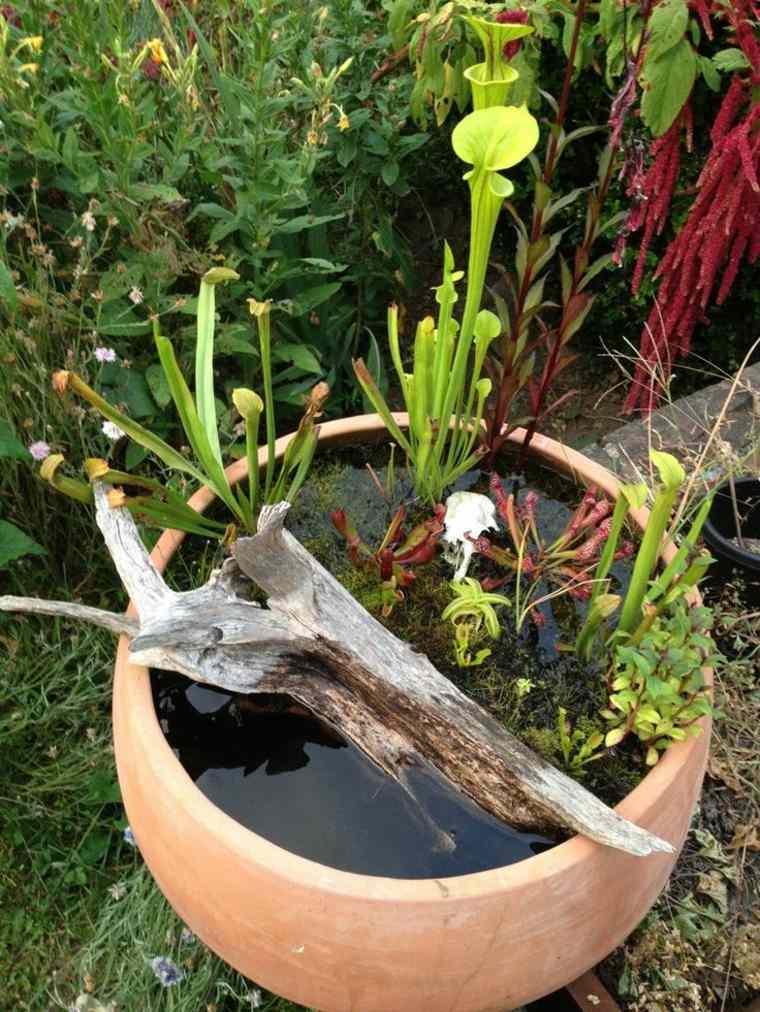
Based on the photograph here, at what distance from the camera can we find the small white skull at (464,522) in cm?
132

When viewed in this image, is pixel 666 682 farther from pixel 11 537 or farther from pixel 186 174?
pixel 186 174

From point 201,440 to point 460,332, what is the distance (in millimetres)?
420

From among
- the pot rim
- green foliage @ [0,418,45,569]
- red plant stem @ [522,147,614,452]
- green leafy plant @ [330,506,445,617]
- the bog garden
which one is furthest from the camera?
green foliage @ [0,418,45,569]

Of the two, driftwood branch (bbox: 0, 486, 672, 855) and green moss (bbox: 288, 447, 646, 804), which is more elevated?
driftwood branch (bbox: 0, 486, 672, 855)

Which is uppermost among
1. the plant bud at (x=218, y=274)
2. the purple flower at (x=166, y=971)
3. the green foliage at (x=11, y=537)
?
the plant bud at (x=218, y=274)

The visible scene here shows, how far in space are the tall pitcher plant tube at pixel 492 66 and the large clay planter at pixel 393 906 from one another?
85 cm

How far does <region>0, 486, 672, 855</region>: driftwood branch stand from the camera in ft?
3.51

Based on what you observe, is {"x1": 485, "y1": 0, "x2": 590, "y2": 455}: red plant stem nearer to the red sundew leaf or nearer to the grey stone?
the red sundew leaf

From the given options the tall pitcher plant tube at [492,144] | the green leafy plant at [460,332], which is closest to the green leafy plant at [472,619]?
the green leafy plant at [460,332]

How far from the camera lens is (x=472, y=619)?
1.32 meters

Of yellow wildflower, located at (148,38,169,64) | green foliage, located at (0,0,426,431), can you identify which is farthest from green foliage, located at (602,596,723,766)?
yellow wildflower, located at (148,38,169,64)

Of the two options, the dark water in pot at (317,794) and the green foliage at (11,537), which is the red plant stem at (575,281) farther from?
the green foliage at (11,537)

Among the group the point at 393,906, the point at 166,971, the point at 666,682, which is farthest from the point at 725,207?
the point at 166,971

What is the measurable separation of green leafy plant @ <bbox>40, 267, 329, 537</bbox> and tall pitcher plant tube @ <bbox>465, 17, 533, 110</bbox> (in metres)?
0.39
